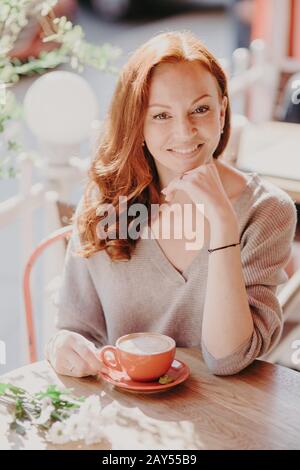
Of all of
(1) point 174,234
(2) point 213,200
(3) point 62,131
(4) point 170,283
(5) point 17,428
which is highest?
(3) point 62,131

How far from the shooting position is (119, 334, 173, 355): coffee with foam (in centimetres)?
138

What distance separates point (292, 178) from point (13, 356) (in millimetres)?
1456

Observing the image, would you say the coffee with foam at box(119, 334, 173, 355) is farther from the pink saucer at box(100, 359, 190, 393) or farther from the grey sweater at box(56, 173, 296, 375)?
the grey sweater at box(56, 173, 296, 375)

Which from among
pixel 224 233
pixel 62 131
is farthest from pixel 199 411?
pixel 62 131

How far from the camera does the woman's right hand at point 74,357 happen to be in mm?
1407

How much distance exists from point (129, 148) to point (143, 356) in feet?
1.66

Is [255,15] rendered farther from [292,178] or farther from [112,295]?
[112,295]

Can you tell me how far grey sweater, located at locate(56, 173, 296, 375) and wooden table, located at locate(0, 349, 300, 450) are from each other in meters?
0.15

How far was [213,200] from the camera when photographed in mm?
1489

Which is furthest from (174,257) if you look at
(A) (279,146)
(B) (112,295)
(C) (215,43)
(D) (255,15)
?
(C) (215,43)

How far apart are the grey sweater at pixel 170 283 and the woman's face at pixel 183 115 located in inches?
6.5

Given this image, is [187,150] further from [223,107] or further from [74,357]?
[74,357]

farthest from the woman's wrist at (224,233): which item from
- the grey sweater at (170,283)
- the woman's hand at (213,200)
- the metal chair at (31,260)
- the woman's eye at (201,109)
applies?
the metal chair at (31,260)

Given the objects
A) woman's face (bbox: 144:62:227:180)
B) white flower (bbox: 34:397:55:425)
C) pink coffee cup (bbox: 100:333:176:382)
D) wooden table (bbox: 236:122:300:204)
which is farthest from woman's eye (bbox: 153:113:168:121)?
wooden table (bbox: 236:122:300:204)
